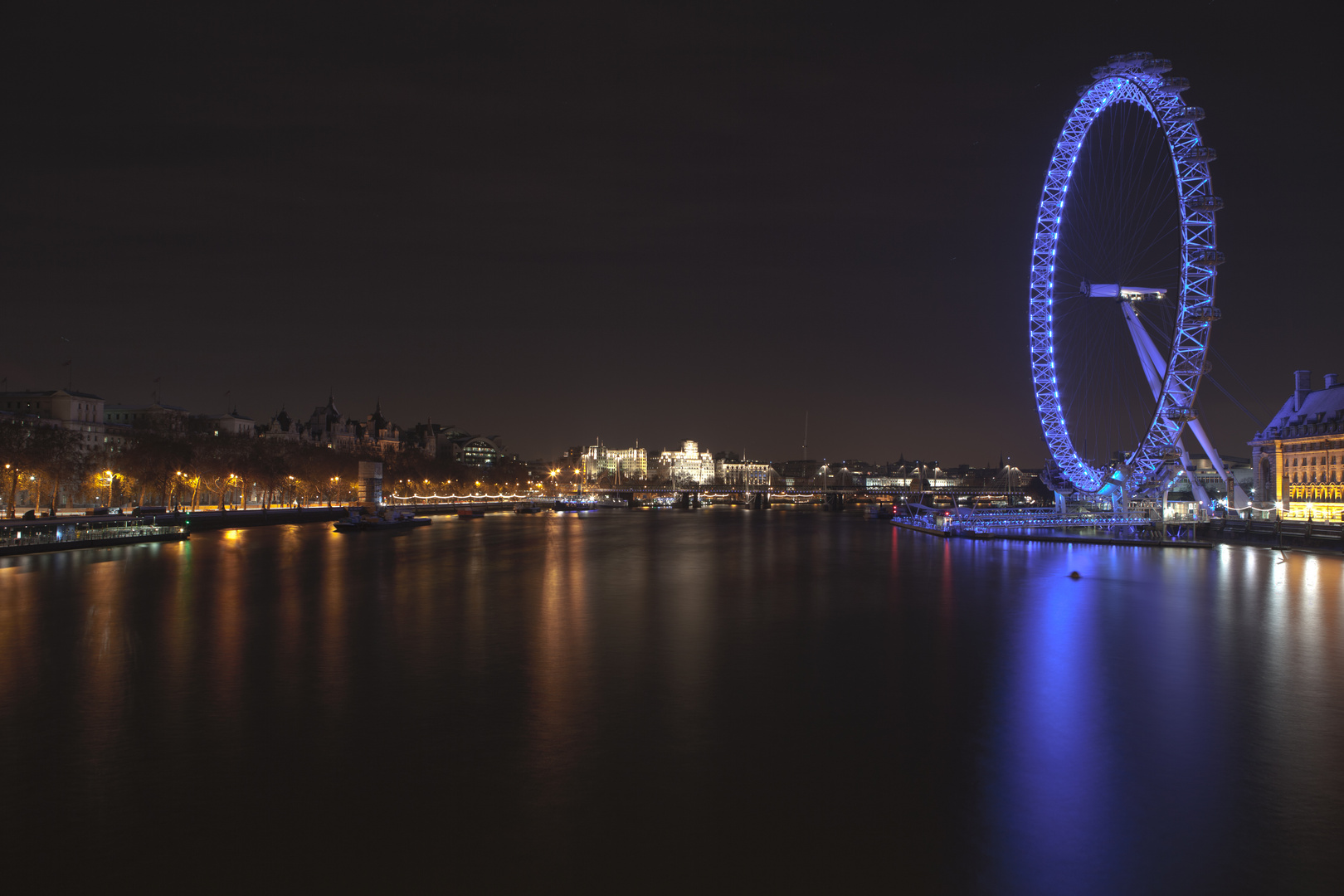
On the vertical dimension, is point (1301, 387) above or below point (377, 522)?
above

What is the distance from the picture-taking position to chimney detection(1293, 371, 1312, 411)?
84.4 m

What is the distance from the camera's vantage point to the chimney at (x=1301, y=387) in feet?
277

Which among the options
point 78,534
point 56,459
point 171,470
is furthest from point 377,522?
point 78,534

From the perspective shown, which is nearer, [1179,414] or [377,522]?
[1179,414]

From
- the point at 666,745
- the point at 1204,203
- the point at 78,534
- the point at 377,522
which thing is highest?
the point at 1204,203

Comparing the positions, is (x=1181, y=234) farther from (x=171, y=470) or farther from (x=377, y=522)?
(x=171, y=470)

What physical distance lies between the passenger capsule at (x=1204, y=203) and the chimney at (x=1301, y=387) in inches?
1947

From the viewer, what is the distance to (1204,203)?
46.9m

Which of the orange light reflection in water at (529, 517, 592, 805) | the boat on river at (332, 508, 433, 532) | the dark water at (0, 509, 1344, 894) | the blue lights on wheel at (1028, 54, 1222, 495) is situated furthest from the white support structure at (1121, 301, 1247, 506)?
the boat on river at (332, 508, 433, 532)

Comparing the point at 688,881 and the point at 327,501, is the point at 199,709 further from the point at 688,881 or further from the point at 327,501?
the point at 327,501

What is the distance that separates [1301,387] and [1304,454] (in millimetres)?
10547

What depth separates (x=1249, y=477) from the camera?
362 ft

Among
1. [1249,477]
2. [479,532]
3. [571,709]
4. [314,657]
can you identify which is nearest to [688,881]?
[571,709]

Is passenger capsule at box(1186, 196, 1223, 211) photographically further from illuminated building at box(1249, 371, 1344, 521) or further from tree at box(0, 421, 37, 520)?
tree at box(0, 421, 37, 520)
